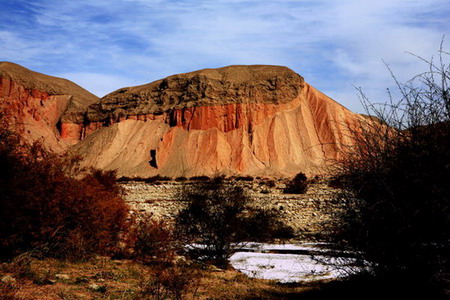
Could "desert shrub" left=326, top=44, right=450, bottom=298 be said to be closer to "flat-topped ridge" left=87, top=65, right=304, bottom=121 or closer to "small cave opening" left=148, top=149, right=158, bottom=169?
"small cave opening" left=148, top=149, right=158, bottom=169

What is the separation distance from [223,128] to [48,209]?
51.9 metres

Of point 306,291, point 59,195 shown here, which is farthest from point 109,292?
point 306,291

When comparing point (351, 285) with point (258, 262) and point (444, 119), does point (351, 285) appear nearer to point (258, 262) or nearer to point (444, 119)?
point (444, 119)

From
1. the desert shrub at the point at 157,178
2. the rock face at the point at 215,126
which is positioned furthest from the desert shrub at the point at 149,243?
the rock face at the point at 215,126

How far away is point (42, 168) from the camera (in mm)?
8906

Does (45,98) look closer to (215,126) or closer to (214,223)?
(215,126)

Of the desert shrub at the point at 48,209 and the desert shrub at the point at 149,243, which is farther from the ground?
the desert shrub at the point at 48,209

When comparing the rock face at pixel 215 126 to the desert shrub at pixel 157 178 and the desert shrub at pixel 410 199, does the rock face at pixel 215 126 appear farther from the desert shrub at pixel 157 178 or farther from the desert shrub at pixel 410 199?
the desert shrub at pixel 410 199

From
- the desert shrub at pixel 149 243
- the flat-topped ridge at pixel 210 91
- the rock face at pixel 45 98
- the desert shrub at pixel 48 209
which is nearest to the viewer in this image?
the desert shrub at pixel 48 209

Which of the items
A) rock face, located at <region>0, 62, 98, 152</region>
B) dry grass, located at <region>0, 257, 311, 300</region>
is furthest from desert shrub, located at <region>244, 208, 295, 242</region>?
rock face, located at <region>0, 62, 98, 152</region>

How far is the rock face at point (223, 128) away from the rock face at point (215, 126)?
5.4 inches

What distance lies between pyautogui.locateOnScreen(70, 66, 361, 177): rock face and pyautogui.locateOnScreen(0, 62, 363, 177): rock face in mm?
138

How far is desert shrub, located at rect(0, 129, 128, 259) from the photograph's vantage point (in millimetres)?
7938

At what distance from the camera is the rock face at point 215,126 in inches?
2180
